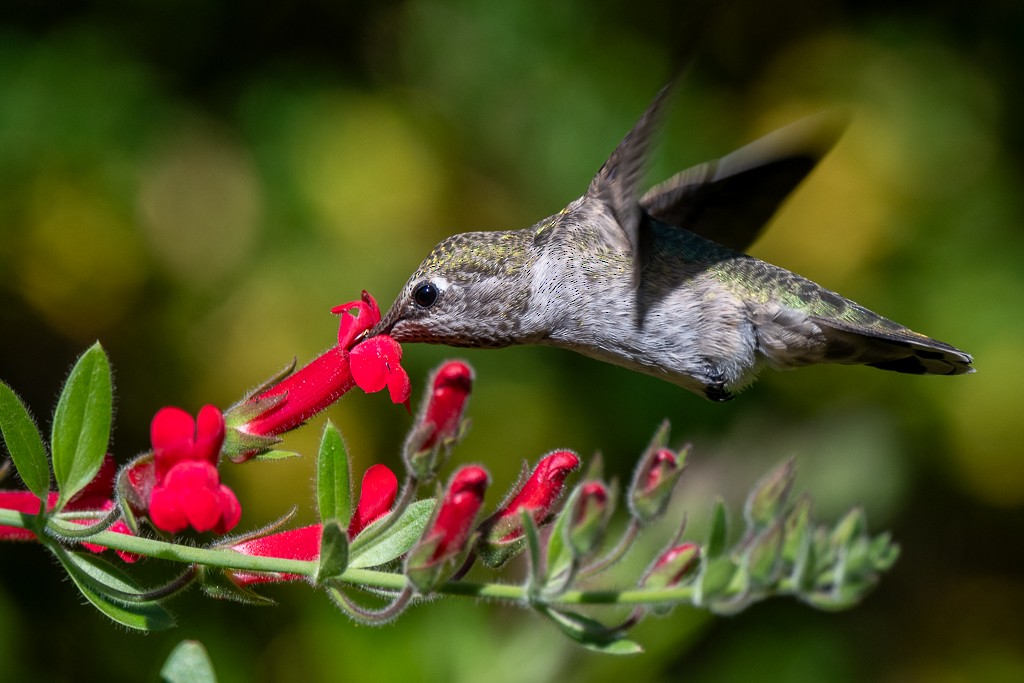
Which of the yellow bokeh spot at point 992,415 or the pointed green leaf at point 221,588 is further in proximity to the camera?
the yellow bokeh spot at point 992,415

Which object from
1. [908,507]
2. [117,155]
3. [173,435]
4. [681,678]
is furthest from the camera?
[908,507]

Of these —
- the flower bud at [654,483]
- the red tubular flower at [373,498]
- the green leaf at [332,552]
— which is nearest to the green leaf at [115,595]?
the green leaf at [332,552]

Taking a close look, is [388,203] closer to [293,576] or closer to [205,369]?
[205,369]

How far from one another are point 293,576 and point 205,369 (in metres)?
2.14

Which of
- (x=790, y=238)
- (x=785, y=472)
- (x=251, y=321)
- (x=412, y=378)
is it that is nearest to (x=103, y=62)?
(x=251, y=321)

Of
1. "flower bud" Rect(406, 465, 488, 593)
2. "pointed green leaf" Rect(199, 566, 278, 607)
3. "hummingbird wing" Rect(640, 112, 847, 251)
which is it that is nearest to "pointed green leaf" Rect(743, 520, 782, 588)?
"flower bud" Rect(406, 465, 488, 593)

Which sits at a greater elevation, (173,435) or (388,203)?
(388,203)

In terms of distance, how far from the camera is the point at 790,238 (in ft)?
13.0

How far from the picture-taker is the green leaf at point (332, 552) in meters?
1.41

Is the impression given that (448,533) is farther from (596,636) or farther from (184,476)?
(184,476)

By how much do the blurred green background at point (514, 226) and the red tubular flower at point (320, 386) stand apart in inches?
61.9

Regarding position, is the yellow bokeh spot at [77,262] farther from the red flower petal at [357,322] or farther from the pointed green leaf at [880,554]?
the pointed green leaf at [880,554]

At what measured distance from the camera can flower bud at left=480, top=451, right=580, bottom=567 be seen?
161cm

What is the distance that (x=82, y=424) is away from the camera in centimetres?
148
